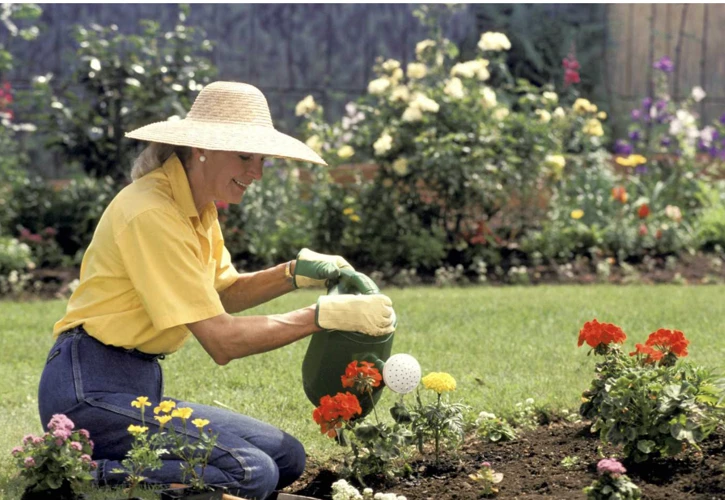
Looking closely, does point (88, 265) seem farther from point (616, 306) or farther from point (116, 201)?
point (616, 306)

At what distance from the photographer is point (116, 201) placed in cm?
318

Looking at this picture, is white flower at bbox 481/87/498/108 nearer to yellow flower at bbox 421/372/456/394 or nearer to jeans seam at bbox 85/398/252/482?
yellow flower at bbox 421/372/456/394

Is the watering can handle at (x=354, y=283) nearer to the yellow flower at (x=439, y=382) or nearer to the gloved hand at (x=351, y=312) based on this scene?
the gloved hand at (x=351, y=312)

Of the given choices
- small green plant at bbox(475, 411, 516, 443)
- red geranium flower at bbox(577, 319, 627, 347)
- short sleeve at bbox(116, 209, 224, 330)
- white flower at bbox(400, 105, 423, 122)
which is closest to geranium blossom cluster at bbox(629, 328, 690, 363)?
red geranium flower at bbox(577, 319, 627, 347)

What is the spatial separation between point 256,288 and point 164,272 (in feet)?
2.13

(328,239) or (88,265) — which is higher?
(88,265)

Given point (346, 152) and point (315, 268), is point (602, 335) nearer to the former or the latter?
point (315, 268)

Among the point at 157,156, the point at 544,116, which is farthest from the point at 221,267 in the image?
the point at 544,116

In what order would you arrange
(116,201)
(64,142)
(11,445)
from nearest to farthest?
(116,201) < (11,445) < (64,142)

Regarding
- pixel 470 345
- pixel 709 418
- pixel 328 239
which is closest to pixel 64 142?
pixel 328 239

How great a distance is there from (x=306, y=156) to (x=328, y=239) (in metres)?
3.97

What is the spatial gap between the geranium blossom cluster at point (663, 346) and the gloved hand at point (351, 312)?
792 mm

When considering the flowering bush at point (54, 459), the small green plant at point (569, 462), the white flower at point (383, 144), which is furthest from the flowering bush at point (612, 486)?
the white flower at point (383, 144)

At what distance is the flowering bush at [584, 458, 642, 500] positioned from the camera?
2.60 meters
